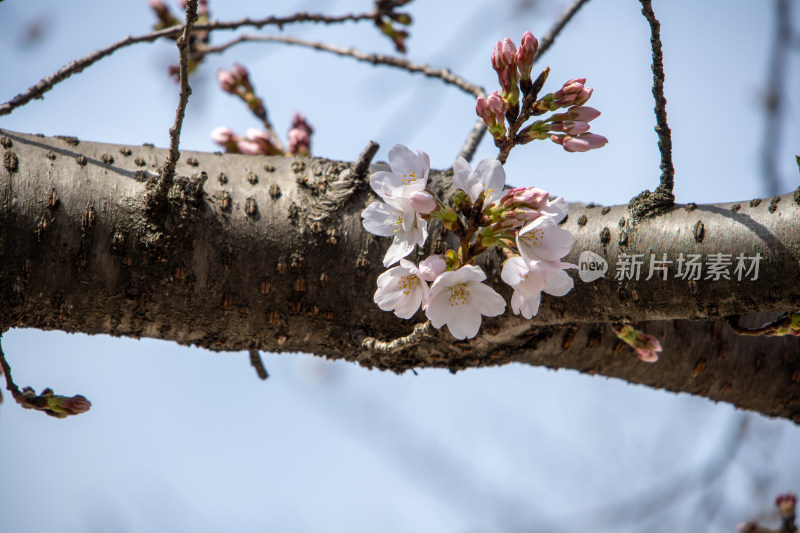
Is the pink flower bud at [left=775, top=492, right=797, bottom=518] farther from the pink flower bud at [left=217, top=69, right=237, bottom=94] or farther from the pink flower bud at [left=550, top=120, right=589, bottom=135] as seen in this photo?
the pink flower bud at [left=217, top=69, right=237, bottom=94]

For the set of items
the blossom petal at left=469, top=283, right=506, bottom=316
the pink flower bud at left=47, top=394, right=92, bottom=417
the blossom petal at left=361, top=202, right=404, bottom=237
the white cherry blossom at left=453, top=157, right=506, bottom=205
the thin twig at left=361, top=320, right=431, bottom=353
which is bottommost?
the pink flower bud at left=47, top=394, right=92, bottom=417

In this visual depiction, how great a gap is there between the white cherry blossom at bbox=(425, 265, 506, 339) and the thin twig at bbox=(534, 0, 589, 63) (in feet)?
4.13

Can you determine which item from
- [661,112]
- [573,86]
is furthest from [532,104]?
[661,112]

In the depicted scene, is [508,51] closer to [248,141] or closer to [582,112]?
[582,112]

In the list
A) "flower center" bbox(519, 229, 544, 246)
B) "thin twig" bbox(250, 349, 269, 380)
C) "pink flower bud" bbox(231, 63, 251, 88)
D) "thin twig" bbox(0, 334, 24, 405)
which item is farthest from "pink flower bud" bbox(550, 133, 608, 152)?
"pink flower bud" bbox(231, 63, 251, 88)

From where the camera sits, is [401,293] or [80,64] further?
[80,64]

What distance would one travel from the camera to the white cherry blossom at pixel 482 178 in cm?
106

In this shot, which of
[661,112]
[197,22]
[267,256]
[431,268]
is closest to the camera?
[431,268]

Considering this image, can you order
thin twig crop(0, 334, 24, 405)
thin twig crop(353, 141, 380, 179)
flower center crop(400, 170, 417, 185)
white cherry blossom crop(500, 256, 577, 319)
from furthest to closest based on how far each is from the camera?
thin twig crop(353, 141, 380, 179) → thin twig crop(0, 334, 24, 405) → flower center crop(400, 170, 417, 185) → white cherry blossom crop(500, 256, 577, 319)

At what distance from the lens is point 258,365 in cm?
185

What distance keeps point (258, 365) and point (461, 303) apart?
0.94m

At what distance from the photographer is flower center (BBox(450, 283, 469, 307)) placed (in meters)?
1.09

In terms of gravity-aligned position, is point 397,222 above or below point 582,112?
below

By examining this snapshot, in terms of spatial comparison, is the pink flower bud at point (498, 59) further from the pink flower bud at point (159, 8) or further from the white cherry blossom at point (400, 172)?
the pink flower bud at point (159, 8)
